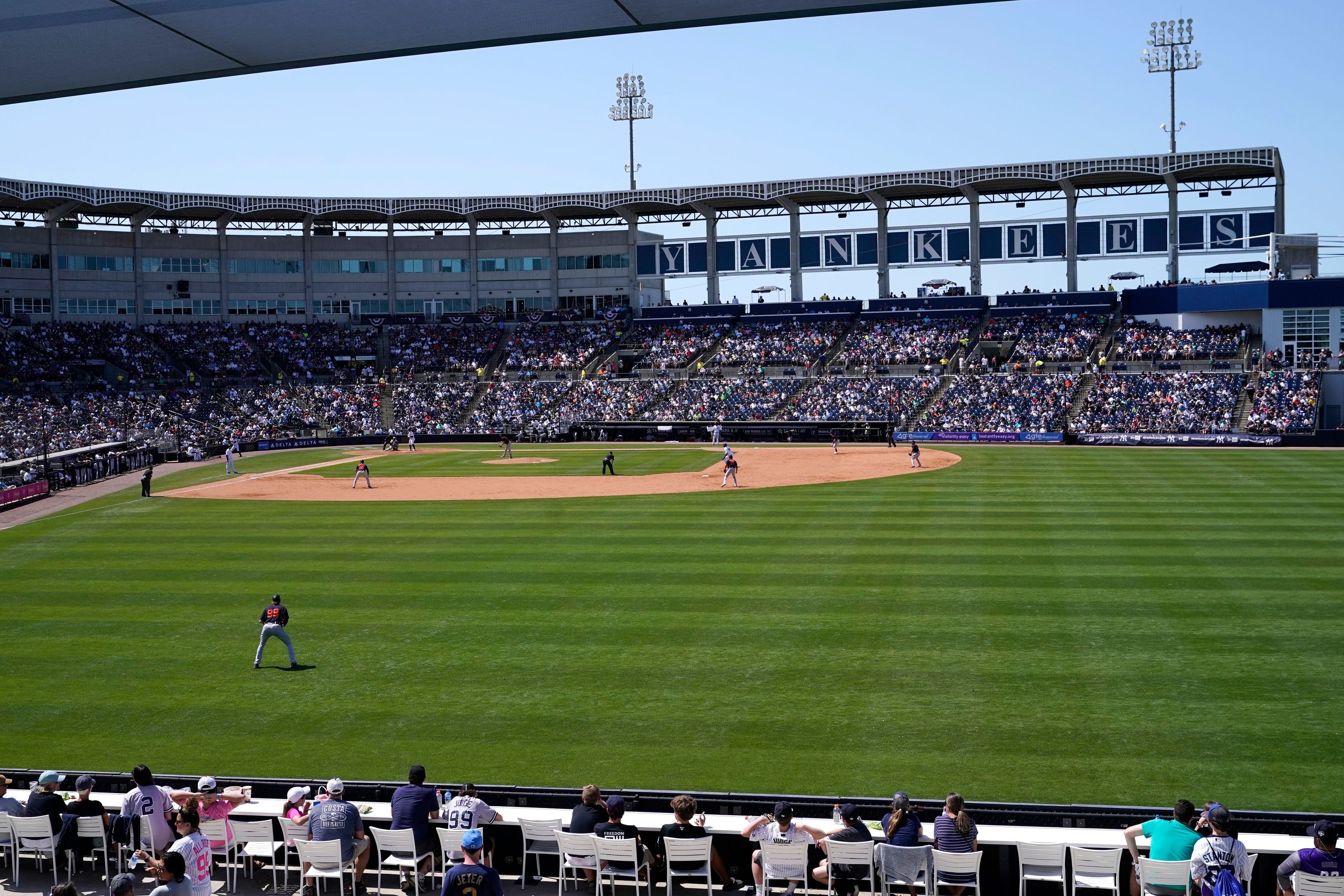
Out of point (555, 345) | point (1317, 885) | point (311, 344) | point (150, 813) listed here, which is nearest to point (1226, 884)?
point (1317, 885)

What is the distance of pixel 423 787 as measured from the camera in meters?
11.1

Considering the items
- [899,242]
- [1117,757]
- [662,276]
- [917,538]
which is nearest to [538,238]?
[662,276]

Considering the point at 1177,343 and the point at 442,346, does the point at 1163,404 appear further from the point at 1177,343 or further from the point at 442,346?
the point at 442,346

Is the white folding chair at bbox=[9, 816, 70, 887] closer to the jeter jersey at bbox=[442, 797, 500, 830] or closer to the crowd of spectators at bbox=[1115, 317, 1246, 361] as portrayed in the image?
the jeter jersey at bbox=[442, 797, 500, 830]

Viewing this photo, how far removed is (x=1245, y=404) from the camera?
6419 cm

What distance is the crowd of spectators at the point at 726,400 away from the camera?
7494 centimetres

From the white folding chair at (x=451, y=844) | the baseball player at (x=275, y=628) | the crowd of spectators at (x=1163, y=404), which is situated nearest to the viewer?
the white folding chair at (x=451, y=844)

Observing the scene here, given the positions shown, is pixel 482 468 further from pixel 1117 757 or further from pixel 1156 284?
pixel 1156 284

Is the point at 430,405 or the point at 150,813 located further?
the point at 430,405

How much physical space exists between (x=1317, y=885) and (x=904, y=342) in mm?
73979

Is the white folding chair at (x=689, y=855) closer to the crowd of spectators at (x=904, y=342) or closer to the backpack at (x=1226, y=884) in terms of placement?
the backpack at (x=1226, y=884)

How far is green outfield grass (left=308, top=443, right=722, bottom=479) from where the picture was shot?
52719 millimetres

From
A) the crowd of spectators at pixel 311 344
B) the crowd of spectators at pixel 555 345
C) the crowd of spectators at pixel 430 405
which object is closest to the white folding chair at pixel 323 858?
the crowd of spectators at pixel 430 405

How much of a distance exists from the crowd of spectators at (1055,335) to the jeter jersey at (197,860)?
238 ft
